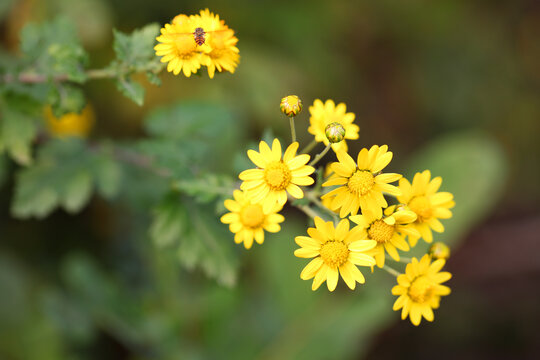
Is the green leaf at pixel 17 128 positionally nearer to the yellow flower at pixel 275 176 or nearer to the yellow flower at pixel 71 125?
the yellow flower at pixel 275 176

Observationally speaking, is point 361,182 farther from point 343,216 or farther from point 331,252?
point 331,252

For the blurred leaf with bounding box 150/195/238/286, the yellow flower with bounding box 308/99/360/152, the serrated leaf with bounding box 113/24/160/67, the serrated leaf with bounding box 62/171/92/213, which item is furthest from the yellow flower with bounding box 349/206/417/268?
the serrated leaf with bounding box 62/171/92/213

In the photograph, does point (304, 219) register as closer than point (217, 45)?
No

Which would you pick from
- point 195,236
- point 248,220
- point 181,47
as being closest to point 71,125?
point 195,236

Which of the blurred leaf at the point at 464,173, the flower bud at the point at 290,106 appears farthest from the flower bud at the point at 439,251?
the blurred leaf at the point at 464,173

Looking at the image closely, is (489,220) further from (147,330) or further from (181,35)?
(181,35)

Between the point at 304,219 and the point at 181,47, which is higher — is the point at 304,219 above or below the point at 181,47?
above
